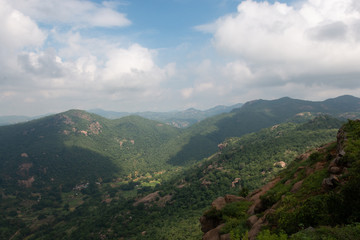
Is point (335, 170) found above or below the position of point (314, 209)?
above

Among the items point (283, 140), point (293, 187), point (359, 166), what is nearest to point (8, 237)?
point (293, 187)

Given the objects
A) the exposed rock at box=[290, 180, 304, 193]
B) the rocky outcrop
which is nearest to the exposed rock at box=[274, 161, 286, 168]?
the rocky outcrop

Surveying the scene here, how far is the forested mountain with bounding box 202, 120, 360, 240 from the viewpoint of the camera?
16.6 meters

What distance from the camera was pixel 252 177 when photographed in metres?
121

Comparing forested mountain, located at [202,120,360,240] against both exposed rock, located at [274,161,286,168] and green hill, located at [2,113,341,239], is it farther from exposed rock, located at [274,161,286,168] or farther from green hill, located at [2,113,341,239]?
exposed rock, located at [274,161,286,168]

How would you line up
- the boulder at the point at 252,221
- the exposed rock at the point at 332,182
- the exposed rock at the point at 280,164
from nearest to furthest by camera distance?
the exposed rock at the point at 332,182, the boulder at the point at 252,221, the exposed rock at the point at 280,164

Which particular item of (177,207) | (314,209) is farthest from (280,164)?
(314,209)

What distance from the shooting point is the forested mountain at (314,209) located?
16.6 m

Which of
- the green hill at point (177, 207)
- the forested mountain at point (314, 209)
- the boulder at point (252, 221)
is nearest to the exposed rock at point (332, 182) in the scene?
the forested mountain at point (314, 209)

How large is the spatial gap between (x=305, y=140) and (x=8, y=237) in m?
252

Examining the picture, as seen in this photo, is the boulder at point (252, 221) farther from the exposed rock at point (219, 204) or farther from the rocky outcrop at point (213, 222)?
the exposed rock at point (219, 204)

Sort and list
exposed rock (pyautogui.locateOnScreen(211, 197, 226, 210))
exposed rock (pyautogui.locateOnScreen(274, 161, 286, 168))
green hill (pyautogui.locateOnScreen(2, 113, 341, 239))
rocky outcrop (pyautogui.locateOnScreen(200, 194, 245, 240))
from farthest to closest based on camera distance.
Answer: exposed rock (pyautogui.locateOnScreen(274, 161, 286, 168)), green hill (pyautogui.locateOnScreen(2, 113, 341, 239)), exposed rock (pyautogui.locateOnScreen(211, 197, 226, 210)), rocky outcrop (pyautogui.locateOnScreen(200, 194, 245, 240))

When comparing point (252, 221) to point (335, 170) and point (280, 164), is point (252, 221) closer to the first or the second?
point (335, 170)

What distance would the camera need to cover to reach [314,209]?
18.8 m
